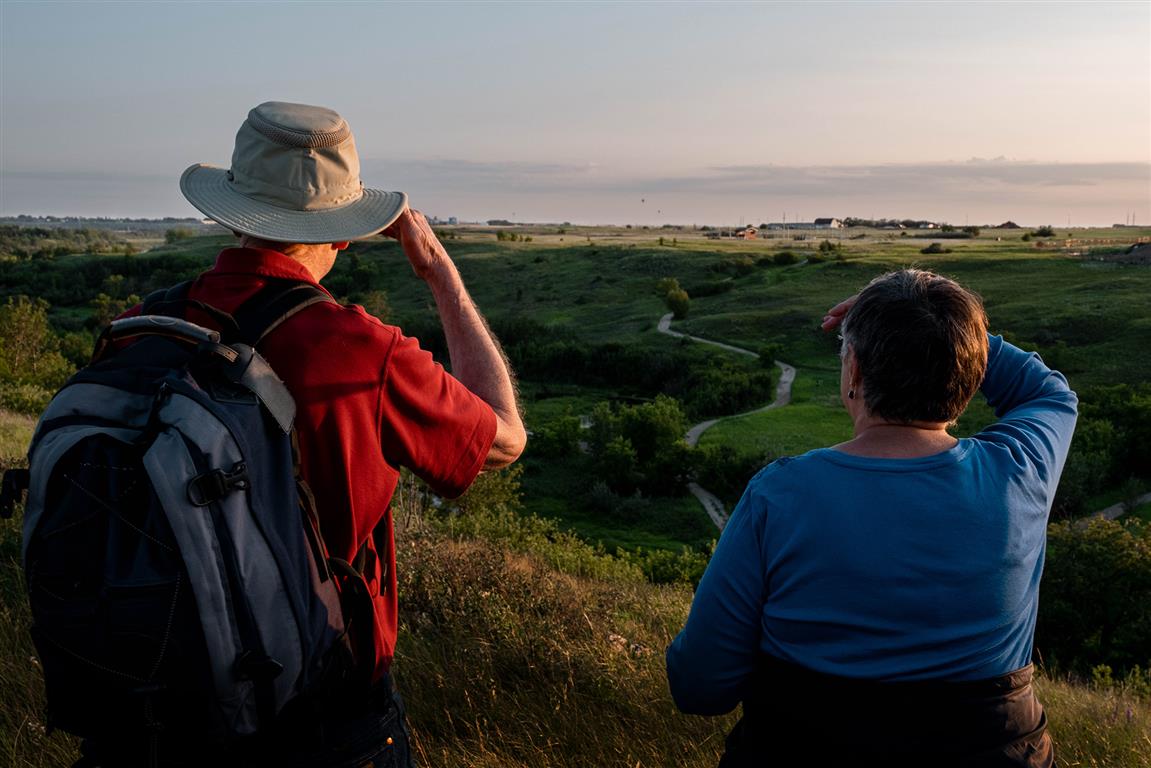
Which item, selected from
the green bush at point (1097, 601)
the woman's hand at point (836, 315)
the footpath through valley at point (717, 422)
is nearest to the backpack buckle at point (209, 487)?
the woman's hand at point (836, 315)

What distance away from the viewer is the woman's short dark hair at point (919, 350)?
6.16 ft

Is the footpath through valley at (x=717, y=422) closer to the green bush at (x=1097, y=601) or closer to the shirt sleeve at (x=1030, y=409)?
the green bush at (x=1097, y=601)

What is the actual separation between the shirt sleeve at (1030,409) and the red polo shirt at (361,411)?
1.22 metres

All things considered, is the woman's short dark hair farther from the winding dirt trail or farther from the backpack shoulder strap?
the winding dirt trail

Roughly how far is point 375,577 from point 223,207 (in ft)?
3.14

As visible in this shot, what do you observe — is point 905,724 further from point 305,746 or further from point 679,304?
point 679,304

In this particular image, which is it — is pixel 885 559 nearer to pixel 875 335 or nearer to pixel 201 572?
A: pixel 875 335

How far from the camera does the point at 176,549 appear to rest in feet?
5.62

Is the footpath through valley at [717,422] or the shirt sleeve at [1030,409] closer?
the shirt sleeve at [1030,409]

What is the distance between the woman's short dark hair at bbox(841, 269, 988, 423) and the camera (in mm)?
1877

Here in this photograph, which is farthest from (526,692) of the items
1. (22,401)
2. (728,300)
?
(728,300)

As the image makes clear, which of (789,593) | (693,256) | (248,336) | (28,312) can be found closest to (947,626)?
(789,593)

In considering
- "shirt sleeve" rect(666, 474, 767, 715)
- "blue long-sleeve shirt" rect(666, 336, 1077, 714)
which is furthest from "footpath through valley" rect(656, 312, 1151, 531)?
"shirt sleeve" rect(666, 474, 767, 715)

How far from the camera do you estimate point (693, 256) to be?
255 ft
